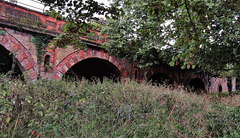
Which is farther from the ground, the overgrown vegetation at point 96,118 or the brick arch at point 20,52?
the brick arch at point 20,52

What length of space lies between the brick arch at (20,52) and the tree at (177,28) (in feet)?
12.0

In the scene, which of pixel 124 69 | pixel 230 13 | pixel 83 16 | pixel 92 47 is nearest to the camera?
pixel 83 16

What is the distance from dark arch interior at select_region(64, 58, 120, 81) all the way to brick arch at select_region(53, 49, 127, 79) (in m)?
0.32

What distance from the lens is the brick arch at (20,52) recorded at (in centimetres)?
750

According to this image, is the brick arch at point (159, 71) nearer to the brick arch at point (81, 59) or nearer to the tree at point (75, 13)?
the brick arch at point (81, 59)

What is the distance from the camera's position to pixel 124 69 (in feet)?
37.8

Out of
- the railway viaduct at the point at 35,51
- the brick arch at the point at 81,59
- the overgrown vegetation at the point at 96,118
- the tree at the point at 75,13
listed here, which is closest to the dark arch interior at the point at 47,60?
the railway viaduct at the point at 35,51

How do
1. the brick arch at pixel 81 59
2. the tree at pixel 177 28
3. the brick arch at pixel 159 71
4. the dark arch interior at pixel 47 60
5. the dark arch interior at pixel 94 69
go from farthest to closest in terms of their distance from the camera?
the brick arch at pixel 159 71 → the dark arch interior at pixel 94 69 → the brick arch at pixel 81 59 → the dark arch interior at pixel 47 60 → the tree at pixel 177 28

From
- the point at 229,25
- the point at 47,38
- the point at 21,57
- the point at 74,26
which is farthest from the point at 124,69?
the point at 74,26

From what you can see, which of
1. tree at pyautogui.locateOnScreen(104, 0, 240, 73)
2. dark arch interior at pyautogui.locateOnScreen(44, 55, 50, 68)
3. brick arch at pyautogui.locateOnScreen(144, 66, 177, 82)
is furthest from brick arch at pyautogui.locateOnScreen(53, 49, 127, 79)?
brick arch at pyautogui.locateOnScreen(144, 66, 177, 82)

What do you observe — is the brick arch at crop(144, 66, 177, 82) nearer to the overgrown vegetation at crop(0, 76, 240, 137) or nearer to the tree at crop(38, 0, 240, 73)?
the tree at crop(38, 0, 240, 73)

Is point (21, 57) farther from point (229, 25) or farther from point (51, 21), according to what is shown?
point (229, 25)

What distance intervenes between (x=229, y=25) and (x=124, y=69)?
664 centimetres

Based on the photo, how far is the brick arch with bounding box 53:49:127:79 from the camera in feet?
29.3
